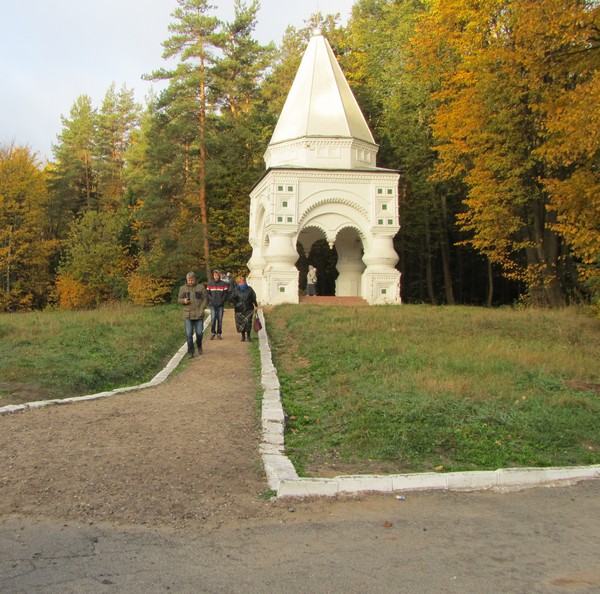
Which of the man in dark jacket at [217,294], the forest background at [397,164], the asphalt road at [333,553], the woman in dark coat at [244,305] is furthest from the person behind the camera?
the forest background at [397,164]

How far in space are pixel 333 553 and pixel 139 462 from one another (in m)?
2.33

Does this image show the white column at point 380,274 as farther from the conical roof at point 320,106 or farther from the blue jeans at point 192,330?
the blue jeans at point 192,330

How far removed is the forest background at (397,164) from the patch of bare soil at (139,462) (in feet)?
31.0

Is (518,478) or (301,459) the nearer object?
(518,478)

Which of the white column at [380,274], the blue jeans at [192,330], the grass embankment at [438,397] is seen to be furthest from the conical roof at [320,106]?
the blue jeans at [192,330]

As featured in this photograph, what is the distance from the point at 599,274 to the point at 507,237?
295 inches

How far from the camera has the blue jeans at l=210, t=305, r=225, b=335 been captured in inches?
561

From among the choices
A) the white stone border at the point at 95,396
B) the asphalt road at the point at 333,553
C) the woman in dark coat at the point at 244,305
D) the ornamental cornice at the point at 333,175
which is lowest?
the asphalt road at the point at 333,553

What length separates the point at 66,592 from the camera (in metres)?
3.13

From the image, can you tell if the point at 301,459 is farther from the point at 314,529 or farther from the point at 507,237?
the point at 507,237

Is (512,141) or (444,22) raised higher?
(444,22)

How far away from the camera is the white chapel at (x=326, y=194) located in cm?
2266

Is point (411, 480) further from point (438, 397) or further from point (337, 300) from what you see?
point (337, 300)

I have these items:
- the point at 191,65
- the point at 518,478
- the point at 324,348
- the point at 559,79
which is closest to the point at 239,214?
the point at 191,65
